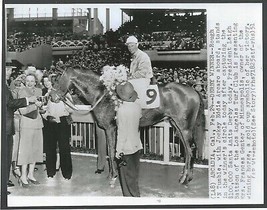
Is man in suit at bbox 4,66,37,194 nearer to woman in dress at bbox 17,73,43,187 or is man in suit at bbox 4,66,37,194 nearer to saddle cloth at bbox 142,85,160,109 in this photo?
woman in dress at bbox 17,73,43,187

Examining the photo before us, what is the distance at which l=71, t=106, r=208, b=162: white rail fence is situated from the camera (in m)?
1.60

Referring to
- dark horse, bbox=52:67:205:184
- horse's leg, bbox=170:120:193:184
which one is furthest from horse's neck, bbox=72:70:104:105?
horse's leg, bbox=170:120:193:184

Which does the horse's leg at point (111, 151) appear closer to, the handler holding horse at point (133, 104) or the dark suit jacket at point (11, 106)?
the handler holding horse at point (133, 104)

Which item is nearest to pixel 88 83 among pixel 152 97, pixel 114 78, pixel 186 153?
pixel 114 78

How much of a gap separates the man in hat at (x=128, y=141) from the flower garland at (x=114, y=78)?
11 millimetres

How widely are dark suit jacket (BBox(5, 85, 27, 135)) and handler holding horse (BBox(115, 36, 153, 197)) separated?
262mm

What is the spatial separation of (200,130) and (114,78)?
0.27m

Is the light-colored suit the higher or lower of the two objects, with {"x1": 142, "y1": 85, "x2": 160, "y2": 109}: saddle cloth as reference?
lower

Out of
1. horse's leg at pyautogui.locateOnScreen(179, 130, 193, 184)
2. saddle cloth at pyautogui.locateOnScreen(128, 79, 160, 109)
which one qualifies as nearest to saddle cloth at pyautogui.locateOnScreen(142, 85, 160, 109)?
saddle cloth at pyautogui.locateOnScreen(128, 79, 160, 109)

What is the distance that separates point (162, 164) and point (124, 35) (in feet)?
1.18

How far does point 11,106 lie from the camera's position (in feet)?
5.25

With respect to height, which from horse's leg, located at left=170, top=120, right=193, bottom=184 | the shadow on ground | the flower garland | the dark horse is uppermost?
the flower garland

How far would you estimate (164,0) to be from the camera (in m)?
1.61

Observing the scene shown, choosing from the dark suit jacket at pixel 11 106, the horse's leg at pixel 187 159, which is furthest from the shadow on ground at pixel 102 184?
the dark suit jacket at pixel 11 106
